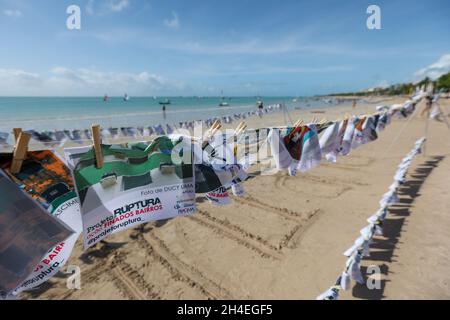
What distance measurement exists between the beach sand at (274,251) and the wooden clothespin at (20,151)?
124 inches

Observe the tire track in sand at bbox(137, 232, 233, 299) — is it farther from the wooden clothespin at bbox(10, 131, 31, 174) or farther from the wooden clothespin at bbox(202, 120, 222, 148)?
the wooden clothespin at bbox(10, 131, 31, 174)

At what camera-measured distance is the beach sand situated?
4422mm

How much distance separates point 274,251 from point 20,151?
15.8 ft

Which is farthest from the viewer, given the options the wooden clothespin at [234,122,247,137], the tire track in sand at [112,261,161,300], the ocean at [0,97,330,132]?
the ocean at [0,97,330,132]

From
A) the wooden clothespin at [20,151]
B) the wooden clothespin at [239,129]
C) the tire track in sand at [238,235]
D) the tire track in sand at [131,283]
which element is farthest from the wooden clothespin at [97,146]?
the tire track in sand at [238,235]

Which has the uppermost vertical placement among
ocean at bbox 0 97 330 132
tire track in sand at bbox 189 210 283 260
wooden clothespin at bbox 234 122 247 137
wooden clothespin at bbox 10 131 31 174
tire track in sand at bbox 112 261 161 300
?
ocean at bbox 0 97 330 132

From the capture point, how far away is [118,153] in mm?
2857

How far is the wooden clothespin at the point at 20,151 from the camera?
2.18 metres

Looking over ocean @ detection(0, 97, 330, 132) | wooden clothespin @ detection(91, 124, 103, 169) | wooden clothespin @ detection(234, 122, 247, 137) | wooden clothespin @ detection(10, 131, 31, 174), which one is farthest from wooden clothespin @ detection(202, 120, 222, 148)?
ocean @ detection(0, 97, 330, 132)

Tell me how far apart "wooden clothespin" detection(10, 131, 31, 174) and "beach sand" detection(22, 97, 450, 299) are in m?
3.16

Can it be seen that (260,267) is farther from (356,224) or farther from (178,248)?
(356,224)

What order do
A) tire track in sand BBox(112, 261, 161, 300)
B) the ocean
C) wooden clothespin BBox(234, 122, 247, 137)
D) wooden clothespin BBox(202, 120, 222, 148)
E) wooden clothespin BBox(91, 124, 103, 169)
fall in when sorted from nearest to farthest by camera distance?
wooden clothespin BBox(91, 124, 103, 169) → wooden clothespin BBox(202, 120, 222, 148) → wooden clothespin BBox(234, 122, 247, 137) → tire track in sand BBox(112, 261, 161, 300) → the ocean

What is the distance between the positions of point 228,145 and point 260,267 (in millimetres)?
2705
